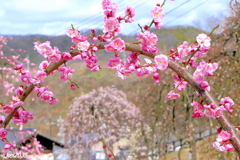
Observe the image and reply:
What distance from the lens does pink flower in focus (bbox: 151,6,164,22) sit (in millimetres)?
1283

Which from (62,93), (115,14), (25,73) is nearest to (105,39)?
(115,14)

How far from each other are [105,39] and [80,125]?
6.07m

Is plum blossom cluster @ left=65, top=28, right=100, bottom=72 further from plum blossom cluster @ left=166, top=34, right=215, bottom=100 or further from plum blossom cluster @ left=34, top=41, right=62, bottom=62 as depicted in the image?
plum blossom cluster @ left=166, top=34, right=215, bottom=100

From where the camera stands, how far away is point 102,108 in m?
7.02

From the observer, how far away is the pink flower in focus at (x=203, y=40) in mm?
1246

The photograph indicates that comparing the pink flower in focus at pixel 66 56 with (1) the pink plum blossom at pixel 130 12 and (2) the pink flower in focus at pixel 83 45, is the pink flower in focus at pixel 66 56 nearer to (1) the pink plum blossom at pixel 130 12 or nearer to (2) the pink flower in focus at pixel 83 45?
(2) the pink flower in focus at pixel 83 45

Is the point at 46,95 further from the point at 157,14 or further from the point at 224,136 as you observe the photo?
the point at 224,136

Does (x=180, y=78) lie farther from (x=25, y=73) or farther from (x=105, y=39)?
(x=25, y=73)

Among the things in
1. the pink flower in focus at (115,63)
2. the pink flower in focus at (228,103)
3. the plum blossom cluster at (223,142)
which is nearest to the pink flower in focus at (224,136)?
the plum blossom cluster at (223,142)

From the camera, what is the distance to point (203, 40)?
1.25 metres

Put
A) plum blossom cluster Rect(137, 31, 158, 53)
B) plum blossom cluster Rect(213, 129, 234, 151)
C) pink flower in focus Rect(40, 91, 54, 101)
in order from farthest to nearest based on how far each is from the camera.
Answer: pink flower in focus Rect(40, 91, 54, 101)
plum blossom cluster Rect(137, 31, 158, 53)
plum blossom cluster Rect(213, 129, 234, 151)

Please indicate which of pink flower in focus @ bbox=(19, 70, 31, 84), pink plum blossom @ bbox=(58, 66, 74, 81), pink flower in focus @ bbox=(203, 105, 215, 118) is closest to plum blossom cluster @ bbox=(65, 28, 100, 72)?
pink plum blossom @ bbox=(58, 66, 74, 81)

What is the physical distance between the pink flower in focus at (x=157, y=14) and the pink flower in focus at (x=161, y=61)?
187 mm

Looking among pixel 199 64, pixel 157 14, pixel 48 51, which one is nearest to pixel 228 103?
pixel 199 64
